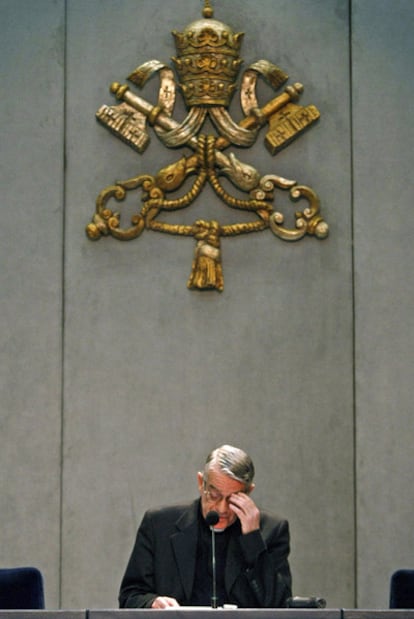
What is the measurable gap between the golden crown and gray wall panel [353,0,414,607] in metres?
0.59

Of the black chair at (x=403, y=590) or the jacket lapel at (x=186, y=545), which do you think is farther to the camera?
the black chair at (x=403, y=590)

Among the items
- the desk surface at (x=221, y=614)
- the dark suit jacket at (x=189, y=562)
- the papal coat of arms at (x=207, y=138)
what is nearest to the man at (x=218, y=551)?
the dark suit jacket at (x=189, y=562)

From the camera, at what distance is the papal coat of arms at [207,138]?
22.8 feet

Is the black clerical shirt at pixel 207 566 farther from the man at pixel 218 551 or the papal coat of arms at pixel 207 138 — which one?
the papal coat of arms at pixel 207 138

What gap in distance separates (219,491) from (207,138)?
81.7 inches

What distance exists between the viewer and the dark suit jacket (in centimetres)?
546

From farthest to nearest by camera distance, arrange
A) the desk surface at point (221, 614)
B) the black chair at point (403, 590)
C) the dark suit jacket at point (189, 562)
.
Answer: the black chair at point (403, 590), the dark suit jacket at point (189, 562), the desk surface at point (221, 614)

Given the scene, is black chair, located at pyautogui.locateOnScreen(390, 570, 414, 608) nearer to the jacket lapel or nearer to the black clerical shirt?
the black clerical shirt

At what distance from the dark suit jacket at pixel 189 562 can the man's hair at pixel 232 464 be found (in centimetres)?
Result: 21

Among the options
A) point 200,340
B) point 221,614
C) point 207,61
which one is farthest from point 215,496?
point 207,61

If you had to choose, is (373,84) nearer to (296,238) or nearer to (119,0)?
(296,238)

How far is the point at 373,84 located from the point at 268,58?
A: 51 cm

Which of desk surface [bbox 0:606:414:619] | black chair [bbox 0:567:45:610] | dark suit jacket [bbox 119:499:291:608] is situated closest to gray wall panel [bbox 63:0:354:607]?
dark suit jacket [bbox 119:499:291:608]

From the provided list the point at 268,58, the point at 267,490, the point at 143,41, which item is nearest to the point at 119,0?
the point at 143,41
